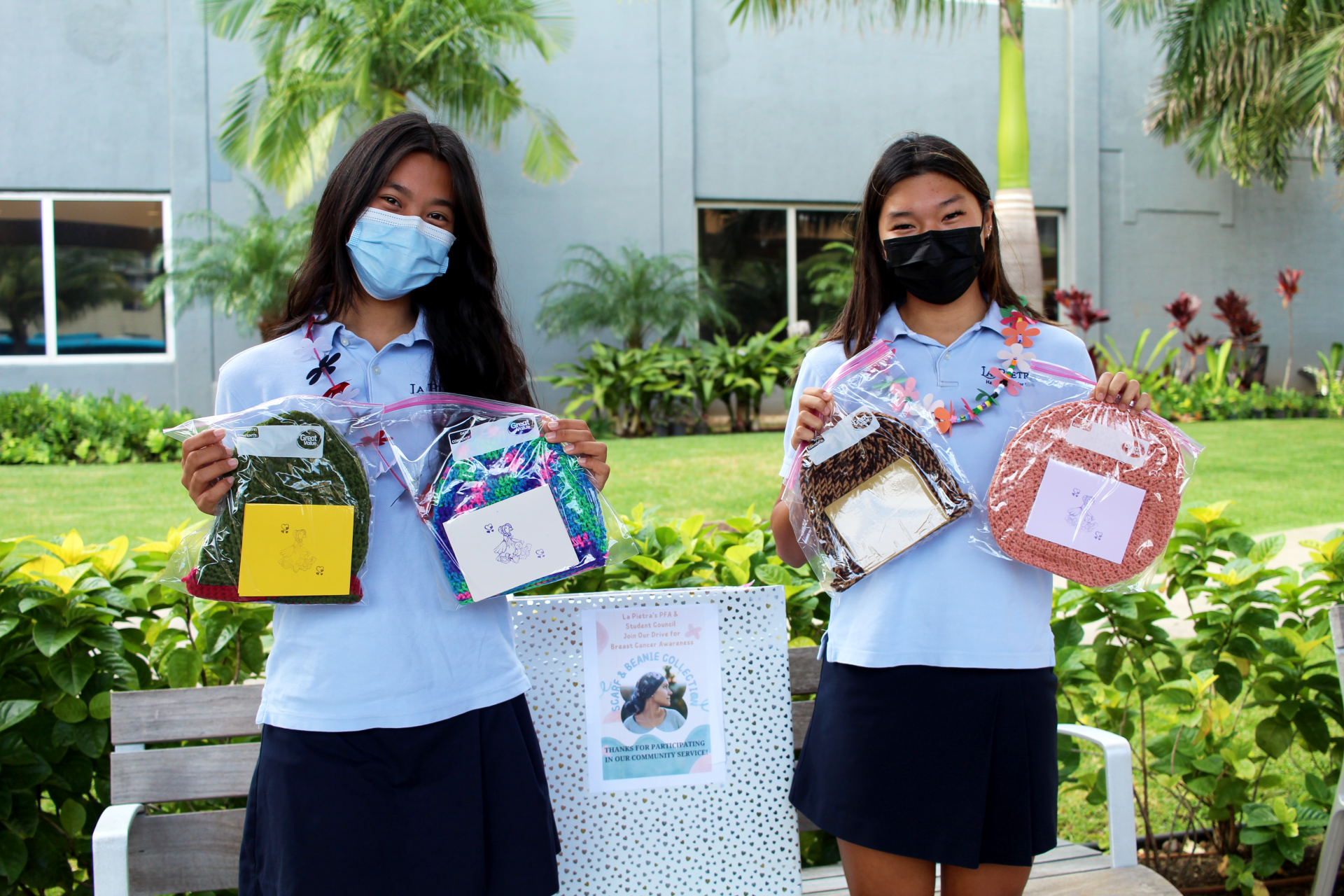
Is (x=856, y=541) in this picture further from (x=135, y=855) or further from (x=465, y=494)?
(x=135, y=855)

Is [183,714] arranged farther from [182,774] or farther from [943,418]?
[943,418]

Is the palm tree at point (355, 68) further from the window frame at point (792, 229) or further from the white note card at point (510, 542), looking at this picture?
the white note card at point (510, 542)

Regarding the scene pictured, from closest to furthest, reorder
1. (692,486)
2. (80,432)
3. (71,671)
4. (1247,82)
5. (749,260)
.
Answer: (71,671) < (692,486) < (80,432) < (1247,82) < (749,260)

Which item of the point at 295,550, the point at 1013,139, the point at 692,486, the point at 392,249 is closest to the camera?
the point at 295,550

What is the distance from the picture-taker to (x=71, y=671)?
2.36 m

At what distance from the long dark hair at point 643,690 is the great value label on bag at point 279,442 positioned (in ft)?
2.90

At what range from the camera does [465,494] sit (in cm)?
165

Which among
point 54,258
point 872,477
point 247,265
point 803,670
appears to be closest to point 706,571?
point 803,670

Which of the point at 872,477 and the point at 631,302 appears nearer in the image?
the point at 872,477

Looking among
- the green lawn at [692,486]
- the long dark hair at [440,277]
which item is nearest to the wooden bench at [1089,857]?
the long dark hair at [440,277]

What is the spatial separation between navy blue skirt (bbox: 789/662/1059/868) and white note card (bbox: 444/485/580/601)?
0.58 metres

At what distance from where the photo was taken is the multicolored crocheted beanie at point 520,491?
5.37ft

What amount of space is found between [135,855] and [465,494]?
1200 mm

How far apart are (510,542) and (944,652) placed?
75cm
